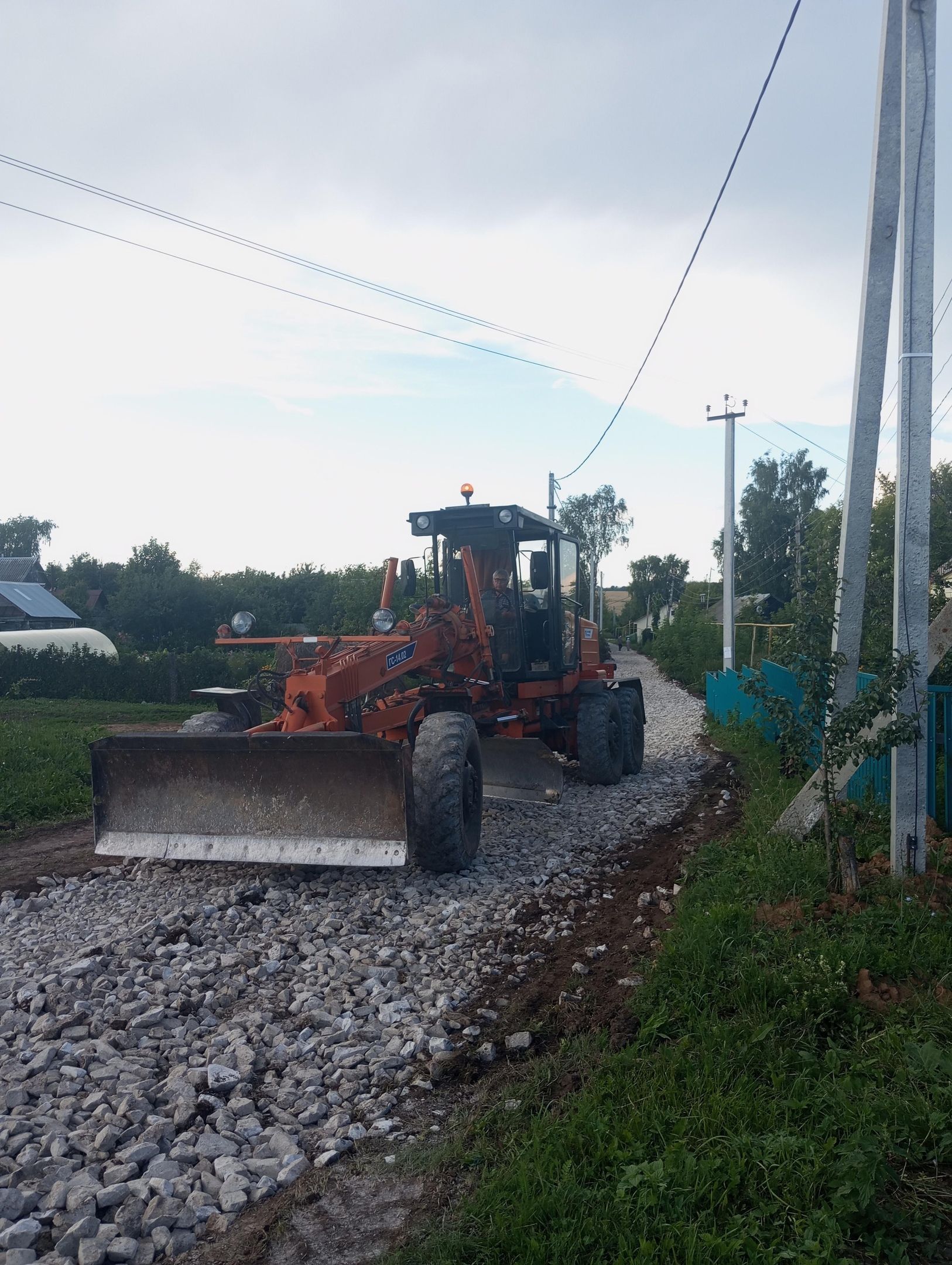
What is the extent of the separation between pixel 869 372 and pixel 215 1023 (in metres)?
5.35

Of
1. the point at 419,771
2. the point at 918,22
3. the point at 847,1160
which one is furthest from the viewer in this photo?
the point at 419,771

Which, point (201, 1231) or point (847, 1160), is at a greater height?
point (847, 1160)

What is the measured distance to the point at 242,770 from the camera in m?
6.56

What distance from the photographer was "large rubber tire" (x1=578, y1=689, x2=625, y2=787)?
10.3 m

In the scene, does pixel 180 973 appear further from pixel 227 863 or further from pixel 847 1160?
pixel 847 1160

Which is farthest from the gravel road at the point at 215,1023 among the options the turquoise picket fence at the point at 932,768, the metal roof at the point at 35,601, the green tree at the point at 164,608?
the metal roof at the point at 35,601

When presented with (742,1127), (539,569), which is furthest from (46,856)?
(742,1127)

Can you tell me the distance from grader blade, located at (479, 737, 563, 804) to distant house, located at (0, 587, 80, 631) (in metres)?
32.1

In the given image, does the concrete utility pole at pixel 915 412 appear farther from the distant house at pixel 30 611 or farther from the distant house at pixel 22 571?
the distant house at pixel 22 571

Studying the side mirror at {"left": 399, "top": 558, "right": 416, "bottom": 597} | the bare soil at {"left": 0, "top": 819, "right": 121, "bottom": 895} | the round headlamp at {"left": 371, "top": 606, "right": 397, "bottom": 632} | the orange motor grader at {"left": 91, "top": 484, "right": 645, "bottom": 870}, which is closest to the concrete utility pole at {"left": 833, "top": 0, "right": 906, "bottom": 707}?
the orange motor grader at {"left": 91, "top": 484, "right": 645, "bottom": 870}

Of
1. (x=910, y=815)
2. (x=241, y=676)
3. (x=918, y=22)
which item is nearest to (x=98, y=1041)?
(x=910, y=815)

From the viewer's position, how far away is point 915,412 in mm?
5594

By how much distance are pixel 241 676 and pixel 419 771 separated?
59.2 feet

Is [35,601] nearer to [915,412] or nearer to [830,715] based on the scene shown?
[830,715]
